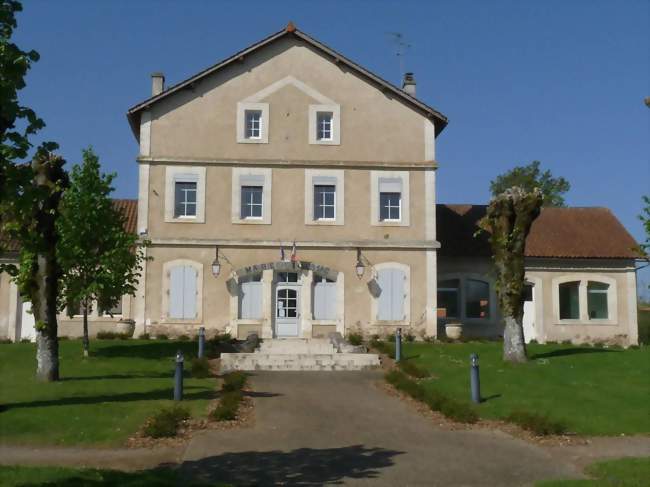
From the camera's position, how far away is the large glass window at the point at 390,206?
2533 cm

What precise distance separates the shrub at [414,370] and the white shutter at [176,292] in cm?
896

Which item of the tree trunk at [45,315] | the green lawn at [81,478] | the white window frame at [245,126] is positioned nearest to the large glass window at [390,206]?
the white window frame at [245,126]

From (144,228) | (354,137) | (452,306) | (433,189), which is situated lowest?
(452,306)

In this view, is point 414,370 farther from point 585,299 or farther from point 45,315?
point 585,299

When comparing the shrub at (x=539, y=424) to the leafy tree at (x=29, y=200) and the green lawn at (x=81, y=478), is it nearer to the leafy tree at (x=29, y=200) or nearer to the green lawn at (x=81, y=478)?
the green lawn at (x=81, y=478)

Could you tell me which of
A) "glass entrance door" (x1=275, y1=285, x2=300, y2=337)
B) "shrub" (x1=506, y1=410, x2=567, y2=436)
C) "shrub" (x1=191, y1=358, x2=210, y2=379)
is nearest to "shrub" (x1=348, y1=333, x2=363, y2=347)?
"glass entrance door" (x1=275, y1=285, x2=300, y2=337)

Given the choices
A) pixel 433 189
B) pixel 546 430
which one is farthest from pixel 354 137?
pixel 546 430

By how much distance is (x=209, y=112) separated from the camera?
2519cm

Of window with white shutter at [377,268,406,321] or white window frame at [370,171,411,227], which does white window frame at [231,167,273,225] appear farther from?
window with white shutter at [377,268,406,321]

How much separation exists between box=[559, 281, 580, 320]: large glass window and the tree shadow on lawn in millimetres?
19562

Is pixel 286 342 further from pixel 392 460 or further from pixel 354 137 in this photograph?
pixel 392 460

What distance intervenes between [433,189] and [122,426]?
1624cm

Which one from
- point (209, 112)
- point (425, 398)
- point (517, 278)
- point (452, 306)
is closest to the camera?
point (425, 398)

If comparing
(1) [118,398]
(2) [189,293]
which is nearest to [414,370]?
(1) [118,398]
